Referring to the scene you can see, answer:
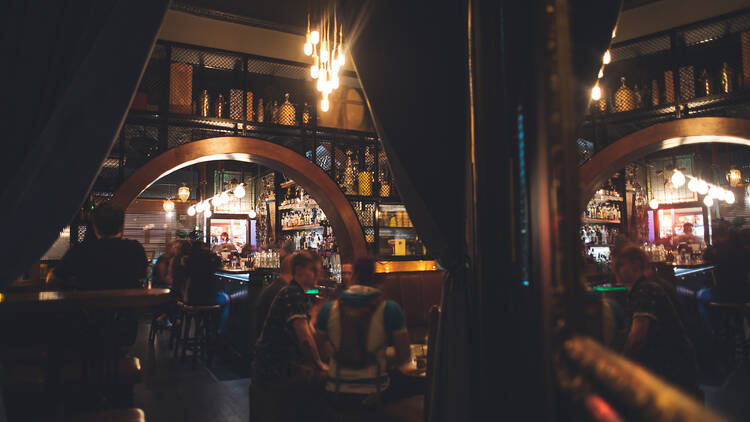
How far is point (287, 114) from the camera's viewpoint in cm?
762

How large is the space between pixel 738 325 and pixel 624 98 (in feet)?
12.0

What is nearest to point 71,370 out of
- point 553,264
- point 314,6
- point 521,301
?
point 521,301

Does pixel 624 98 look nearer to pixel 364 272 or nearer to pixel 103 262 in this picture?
pixel 364 272

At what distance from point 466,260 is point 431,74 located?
107 centimetres

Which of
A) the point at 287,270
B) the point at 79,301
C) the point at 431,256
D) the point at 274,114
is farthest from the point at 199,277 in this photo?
the point at 431,256

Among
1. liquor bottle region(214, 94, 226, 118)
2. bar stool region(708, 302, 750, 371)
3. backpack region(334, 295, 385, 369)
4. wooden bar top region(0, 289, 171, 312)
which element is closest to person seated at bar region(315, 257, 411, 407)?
backpack region(334, 295, 385, 369)

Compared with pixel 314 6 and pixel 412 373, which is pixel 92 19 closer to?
pixel 412 373

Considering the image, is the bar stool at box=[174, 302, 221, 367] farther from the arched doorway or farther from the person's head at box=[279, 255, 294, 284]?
the person's head at box=[279, 255, 294, 284]

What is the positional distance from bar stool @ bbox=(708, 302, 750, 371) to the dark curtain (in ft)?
20.8

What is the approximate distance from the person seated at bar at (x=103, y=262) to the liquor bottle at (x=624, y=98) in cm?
724

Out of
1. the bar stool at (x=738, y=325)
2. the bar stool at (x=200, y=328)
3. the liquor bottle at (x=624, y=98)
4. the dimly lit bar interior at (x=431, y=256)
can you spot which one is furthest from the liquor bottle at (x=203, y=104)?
the bar stool at (x=738, y=325)

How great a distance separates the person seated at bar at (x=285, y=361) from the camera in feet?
10.3

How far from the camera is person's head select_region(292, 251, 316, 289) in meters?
3.46

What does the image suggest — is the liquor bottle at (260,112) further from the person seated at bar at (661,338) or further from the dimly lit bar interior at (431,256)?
the person seated at bar at (661,338)
